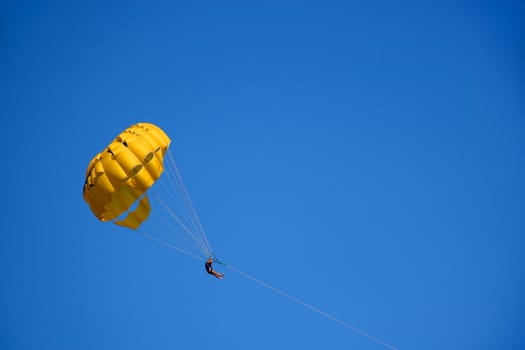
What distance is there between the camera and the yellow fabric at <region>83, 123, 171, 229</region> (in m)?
23.3

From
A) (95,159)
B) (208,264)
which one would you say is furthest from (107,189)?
(208,264)

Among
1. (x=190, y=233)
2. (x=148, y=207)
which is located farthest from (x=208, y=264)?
(x=148, y=207)

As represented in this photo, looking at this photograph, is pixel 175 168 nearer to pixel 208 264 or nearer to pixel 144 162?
pixel 144 162

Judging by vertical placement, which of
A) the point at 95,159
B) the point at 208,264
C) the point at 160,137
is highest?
the point at 160,137

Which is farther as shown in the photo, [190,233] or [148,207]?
[148,207]

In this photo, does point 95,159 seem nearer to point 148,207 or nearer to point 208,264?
point 148,207

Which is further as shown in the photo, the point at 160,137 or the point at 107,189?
the point at 160,137

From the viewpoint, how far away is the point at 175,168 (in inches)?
990

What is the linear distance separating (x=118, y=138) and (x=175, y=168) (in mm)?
2591

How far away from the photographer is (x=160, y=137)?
24969 millimetres

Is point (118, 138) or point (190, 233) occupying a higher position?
point (118, 138)

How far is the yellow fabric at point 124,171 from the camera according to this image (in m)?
23.3

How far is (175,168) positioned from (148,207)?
2.42 meters

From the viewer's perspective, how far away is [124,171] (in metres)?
23.4
